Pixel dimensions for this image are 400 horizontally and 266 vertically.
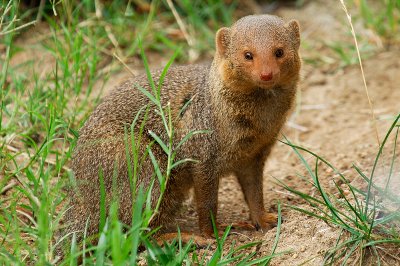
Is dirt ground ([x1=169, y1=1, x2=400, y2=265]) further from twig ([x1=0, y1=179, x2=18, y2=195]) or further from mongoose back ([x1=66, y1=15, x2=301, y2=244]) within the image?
twig ([x1=0, y1=179, x2=18, y2=195])

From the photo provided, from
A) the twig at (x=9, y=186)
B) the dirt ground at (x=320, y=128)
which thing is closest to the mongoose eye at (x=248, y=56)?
the dirt ground at (x=320, y=128)

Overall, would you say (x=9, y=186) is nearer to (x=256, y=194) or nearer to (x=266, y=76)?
(x=256, y=194)

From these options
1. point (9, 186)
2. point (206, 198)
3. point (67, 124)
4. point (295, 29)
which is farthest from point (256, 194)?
point (9, 186)

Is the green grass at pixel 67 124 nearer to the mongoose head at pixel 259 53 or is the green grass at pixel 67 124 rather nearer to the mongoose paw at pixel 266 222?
the mongoose head at pixel 259 53

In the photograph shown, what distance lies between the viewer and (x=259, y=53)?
331cm

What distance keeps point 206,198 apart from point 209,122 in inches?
17.0

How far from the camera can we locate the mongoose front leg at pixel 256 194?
3.83 m

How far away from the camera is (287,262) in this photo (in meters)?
3.04

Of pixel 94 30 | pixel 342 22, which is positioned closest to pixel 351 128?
pixel 342 22

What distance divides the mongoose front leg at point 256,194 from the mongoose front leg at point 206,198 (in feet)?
0.93

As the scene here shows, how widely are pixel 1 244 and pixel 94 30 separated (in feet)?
9.07

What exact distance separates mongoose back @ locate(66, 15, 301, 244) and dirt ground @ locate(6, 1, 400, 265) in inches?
13.2

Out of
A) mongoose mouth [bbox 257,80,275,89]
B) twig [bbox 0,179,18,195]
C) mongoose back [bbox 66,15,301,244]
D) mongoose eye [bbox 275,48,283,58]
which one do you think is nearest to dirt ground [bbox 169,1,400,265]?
mongoose back [bbox 66,15,301,244]

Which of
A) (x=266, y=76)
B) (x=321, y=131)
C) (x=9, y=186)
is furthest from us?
(x=321, y=131)
